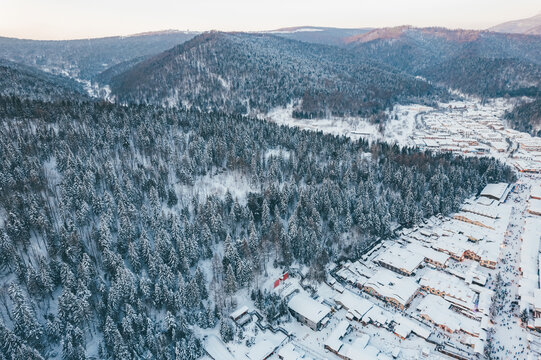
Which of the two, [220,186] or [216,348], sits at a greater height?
[220,186]

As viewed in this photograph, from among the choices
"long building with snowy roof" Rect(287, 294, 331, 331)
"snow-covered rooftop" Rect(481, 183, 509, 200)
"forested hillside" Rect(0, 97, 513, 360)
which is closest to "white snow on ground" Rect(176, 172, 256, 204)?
"forested hillside" Rect(0, 97, 513, 360)

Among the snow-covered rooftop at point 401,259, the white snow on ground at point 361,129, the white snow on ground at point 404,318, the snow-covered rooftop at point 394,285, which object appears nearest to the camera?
the white snow on ground at point 404,318

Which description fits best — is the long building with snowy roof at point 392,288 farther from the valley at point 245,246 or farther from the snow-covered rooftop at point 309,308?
the snow-covered rooftop at point 309,308

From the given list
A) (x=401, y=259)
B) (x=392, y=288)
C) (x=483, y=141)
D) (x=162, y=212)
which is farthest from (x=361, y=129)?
(x=162, y=212)

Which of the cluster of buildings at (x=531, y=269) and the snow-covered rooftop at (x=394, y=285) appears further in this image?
the snow-covered rooftop at (x=394, y=285)

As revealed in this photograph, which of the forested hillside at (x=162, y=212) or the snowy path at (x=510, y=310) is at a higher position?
the forested hillside at (x=162, y=212)

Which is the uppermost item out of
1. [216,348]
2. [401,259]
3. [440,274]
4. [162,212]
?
[162,212]

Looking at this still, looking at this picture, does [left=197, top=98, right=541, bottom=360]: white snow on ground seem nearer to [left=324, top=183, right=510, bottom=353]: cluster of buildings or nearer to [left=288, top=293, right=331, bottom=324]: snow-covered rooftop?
[left=324, top=183, right=510, bottom=353]: cluster of buildings

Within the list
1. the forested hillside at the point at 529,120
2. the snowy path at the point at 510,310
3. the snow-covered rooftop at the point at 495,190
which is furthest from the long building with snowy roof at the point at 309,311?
the forested hillside at the point at 529,120

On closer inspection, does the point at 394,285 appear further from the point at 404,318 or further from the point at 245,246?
the point at 245,246

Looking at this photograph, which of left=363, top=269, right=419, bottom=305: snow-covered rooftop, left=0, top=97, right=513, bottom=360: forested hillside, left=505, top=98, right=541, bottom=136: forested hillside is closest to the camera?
left=0, top=97, right=513, bottom=360: forested hillside
